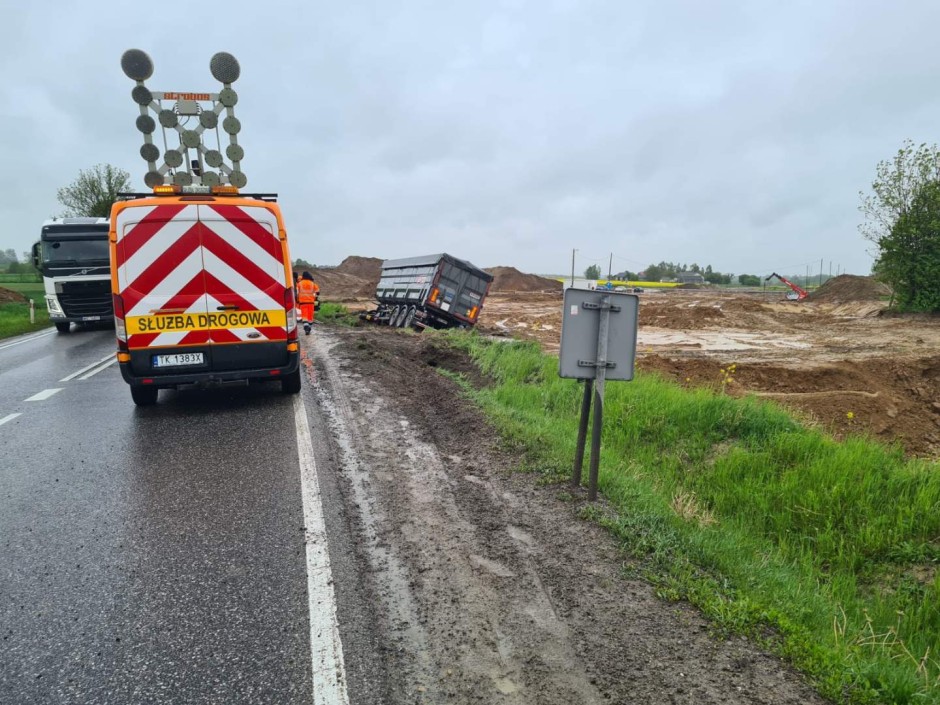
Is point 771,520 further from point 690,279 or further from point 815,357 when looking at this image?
point 690,279

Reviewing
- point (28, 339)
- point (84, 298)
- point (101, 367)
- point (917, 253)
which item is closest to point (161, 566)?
point (101, 367)

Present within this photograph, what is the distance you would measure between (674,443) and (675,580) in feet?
12.5

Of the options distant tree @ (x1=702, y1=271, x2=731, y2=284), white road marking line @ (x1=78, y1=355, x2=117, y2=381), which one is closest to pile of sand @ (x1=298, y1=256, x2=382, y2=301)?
white road marking line @ (x1=78, y1=355, x2=117, y2=381)

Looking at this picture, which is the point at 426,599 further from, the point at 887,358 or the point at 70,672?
the point at 887,358

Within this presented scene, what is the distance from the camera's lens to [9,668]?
2.58m

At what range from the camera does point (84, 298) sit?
16.5 metres

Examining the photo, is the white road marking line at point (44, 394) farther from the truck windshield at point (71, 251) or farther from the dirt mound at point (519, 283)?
the dirt mound at point (519, 283)

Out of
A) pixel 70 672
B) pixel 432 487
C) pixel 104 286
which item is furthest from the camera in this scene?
pixel 104 286

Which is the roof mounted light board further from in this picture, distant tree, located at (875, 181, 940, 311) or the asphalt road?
distant tree, located at (875, 181, 940, 311)

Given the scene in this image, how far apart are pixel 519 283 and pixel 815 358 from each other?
157 feet

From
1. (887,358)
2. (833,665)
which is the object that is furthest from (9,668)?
(887,358)

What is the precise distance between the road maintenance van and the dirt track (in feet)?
25.7

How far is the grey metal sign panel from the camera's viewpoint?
4258mm

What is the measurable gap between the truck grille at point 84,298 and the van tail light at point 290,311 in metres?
12.1
